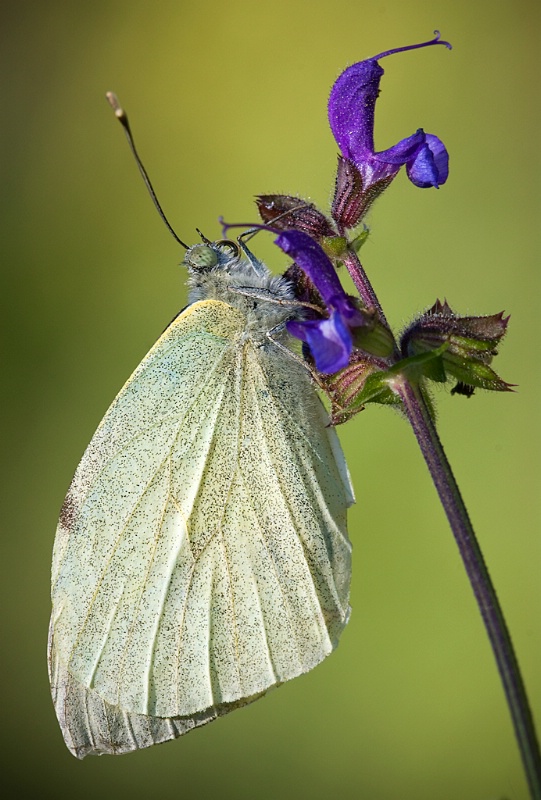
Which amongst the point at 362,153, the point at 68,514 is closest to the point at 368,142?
the point at 362,153

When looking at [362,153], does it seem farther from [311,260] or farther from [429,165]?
[311,260]

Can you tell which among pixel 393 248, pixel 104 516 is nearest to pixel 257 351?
pixel 104 516

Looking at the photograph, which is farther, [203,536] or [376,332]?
[203,536]

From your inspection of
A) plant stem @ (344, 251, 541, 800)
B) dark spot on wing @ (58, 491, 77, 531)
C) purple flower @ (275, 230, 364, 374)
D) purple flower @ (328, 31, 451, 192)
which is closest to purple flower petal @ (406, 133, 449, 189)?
purple flower @ (328, 31, 451, 192)

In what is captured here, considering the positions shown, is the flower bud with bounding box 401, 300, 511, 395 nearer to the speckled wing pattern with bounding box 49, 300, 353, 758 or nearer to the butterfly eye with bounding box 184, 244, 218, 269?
the speckled wing pattern with bounding box 49, 300, 353, 758

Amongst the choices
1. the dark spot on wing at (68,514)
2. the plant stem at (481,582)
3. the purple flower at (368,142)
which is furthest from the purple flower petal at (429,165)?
the dark spot on wing at (68,514)

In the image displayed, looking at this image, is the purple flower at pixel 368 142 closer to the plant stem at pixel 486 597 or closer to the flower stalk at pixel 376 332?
the flower stalk at pixel 376 332
